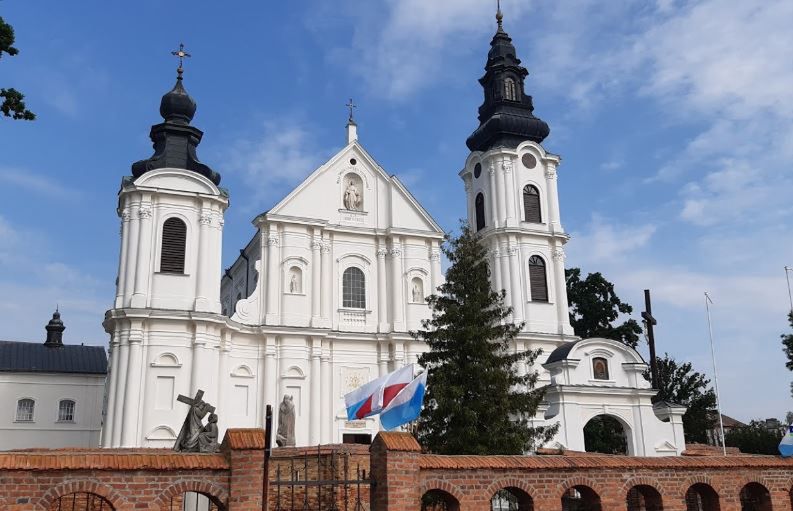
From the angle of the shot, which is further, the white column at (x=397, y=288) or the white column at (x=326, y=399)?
the white column at (x=397, y=288)

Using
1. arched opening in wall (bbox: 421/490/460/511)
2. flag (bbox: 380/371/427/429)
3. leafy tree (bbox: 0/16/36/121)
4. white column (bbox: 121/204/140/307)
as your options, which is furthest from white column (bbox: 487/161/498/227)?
leafy tree (bbox: 0/16/36/121)

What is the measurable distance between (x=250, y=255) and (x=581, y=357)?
1528 cm

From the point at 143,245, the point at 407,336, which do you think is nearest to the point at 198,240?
the point at 143,245

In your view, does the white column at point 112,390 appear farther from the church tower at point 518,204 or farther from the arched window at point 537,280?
the arched window at point 537,280

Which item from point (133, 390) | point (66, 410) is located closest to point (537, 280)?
point (133, 390)

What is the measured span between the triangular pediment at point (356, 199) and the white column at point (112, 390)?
8.34 metres

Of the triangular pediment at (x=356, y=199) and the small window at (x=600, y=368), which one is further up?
the triangular pediment at (x=356, y=199)

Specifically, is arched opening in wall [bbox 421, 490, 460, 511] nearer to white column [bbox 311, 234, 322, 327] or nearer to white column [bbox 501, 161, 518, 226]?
white column [bbox 311, 234, 322, 327]

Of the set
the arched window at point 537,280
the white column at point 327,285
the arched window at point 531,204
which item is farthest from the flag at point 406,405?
the arched window at point 531,204

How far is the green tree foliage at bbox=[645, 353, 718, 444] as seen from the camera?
4350 centimetres

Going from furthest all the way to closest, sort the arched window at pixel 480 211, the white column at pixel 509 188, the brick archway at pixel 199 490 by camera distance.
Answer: the arched window at pixel 480 211 < the white column at pixel 509 188 < the brick archway at pixel 199 490

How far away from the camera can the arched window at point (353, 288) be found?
109 ft

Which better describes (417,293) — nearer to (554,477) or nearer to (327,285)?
Result: (327,285)

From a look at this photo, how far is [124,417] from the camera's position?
90.0ft
